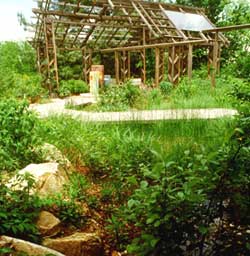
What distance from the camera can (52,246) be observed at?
2418 millimetres

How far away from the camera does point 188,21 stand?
1206 centimetres

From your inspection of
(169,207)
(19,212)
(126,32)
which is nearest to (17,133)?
(19,212)

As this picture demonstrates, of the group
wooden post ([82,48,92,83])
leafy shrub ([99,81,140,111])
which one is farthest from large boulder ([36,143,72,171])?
wooden post ([82,48,92,83])

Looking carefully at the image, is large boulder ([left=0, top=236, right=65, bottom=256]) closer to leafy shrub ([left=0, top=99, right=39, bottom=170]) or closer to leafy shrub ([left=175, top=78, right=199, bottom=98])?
leafy shrub ([left=0, top=99, right=39, bottom=170])

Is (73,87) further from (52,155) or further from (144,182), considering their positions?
(144,182)

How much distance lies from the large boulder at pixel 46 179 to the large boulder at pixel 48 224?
28cm

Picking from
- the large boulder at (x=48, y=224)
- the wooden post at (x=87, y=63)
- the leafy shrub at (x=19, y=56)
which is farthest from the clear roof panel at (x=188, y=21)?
the large boulder at (x=48, y=224)

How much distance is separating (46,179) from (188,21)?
10.5m

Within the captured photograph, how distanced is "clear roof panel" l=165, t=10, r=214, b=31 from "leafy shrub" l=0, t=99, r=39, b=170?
9066mm

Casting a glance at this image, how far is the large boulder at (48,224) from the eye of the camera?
2490 mm

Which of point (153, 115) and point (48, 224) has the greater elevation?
point (153, 115)

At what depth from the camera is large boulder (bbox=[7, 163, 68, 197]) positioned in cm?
287

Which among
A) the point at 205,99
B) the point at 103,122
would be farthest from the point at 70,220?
the point at 205,99

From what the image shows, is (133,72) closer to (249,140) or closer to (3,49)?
(3,49)
